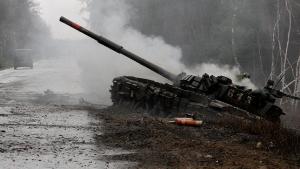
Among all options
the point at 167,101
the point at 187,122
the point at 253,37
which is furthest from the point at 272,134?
the point at 253,37

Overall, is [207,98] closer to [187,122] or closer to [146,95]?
[187,122]

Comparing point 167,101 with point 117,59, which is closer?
point 167,101

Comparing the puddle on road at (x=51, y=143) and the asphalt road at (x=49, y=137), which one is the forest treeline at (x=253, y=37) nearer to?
the asphalt road at (x=49, y=137)

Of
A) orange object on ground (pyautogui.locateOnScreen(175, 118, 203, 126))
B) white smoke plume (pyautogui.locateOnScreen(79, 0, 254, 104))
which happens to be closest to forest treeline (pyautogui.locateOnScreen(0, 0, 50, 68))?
white smoke plume (pyautogui.locateOnScreen(79, 0, 254, 104))

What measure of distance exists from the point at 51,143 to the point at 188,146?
8.08 feet

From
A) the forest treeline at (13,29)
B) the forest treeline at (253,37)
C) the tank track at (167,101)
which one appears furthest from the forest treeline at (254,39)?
the forest treeline at (13,29)

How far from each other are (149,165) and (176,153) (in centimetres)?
98

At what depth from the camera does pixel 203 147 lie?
9328 millimetres

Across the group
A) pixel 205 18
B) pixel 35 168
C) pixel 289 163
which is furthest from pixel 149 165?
Answer: pixel 205 18

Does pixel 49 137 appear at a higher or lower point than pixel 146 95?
lower

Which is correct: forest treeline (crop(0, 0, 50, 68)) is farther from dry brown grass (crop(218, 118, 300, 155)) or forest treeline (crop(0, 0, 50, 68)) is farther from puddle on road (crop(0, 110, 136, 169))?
dry brown grass (crop(218, 118, 300, 155))

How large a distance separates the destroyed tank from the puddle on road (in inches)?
89.2

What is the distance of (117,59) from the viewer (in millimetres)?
26797

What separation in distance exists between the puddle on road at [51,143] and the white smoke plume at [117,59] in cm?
746
